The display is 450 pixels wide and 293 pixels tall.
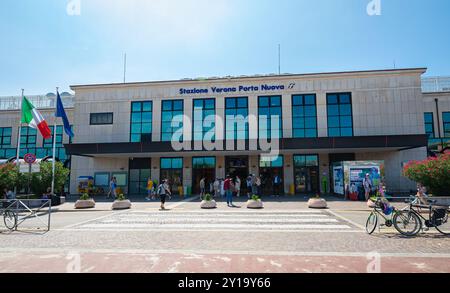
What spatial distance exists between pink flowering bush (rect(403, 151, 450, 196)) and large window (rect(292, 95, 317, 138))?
9.92 metres

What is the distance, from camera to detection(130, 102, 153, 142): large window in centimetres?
2683

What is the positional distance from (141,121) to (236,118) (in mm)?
9717

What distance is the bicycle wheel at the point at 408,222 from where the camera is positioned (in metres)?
8.30

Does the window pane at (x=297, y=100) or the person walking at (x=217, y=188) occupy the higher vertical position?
the window pane at (x=297, y=100)

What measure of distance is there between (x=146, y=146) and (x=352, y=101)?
63.5ft

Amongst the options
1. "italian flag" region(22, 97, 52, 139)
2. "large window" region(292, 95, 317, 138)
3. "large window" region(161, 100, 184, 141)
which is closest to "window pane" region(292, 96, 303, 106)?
"large window" region(292, 95, 317, 138)

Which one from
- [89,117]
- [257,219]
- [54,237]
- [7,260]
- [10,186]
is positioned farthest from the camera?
[89,117]

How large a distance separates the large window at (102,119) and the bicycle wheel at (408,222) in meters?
26.0

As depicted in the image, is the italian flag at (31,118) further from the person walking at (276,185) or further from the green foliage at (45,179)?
the person walking at (276,185)

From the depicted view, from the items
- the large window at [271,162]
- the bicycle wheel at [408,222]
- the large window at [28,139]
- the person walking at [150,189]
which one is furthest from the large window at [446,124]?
the large window at [28,139]

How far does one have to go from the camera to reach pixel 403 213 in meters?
8.65

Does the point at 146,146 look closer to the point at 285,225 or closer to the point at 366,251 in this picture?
the point at 285,225
